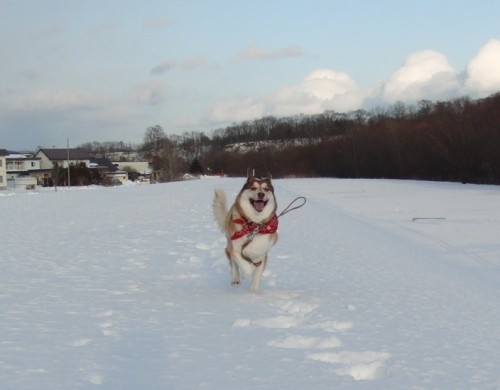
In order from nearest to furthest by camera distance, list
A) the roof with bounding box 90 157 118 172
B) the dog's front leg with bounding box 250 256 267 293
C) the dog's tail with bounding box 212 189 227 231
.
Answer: the dog's front leg with bounding box 250 256 267 293 → the dog's tail with bounding box 212 189 227 231 → the roof with bounding box 90 157 118 172

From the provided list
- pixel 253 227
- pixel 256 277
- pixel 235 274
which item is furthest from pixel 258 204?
pixel 235 274

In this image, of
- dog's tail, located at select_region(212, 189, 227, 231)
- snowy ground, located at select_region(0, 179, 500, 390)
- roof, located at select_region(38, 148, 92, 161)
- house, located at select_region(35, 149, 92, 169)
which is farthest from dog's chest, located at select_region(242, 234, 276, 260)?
roof, located at select_region(38, 148, 92, 161)

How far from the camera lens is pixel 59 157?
12638 cm

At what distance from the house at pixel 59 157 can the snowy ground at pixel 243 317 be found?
117727mm

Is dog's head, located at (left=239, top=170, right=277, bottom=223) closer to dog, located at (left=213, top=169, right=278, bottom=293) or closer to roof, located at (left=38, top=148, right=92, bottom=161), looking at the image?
dog, located at (left=213, top=169, right=278, bottom=293)

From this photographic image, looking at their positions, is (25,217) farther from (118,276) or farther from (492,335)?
(492,335)

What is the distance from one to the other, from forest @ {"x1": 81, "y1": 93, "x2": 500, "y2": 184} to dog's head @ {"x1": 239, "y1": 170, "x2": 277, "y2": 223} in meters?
3.63

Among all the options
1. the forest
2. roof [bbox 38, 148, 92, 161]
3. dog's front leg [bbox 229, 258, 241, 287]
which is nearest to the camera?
dog's front leg [bbox 229, 258, 241, 287]

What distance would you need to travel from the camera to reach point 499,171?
60188mm

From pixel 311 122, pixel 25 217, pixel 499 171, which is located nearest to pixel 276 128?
pixel 311 122

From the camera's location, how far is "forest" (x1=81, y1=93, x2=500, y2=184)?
64.5 meters

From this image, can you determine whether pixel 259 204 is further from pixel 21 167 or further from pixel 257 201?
pixel 21 167

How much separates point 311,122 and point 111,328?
16770 centimetres

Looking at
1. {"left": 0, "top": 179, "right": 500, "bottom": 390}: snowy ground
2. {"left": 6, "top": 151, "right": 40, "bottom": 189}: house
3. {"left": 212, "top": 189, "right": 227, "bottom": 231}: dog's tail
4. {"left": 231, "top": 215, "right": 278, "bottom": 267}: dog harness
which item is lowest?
{"left": 0, "top": 179, "right": 500, "bottom": 390}: snowy ground
